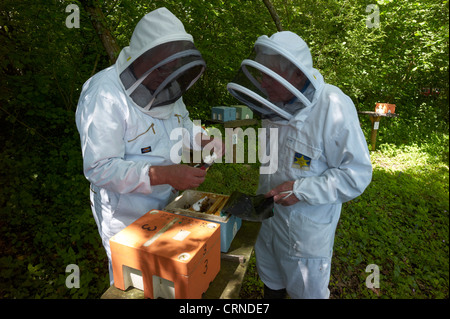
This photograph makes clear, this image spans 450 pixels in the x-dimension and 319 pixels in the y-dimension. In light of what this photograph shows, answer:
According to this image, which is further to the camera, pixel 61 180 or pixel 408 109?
pixel 408 109

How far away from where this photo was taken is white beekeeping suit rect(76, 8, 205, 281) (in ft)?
5.28

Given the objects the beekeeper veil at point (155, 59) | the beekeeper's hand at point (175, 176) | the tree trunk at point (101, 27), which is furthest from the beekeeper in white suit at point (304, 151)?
the tree trunk at point (101, 27)

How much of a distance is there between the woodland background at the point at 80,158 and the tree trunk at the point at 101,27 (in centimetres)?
1

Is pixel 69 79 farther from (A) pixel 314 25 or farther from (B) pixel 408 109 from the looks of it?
(B) pixel 408 109

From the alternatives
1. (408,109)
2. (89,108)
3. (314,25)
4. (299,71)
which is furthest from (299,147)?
(408,109)

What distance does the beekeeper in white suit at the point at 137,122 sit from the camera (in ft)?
5.29

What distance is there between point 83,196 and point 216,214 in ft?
11.9

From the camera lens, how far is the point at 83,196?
4.44 metres

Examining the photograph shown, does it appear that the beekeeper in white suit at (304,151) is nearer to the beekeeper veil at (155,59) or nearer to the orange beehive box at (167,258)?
the beekeeper veil at (155,59)

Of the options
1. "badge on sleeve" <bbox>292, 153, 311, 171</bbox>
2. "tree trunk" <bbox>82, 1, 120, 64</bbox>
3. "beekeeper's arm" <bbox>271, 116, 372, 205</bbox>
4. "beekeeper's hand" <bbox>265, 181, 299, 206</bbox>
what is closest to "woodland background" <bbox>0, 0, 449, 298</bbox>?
"tree trunk" <bbox>82, 1, 120, 64</bbox>

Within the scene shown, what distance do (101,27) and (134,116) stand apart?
2.13 metres

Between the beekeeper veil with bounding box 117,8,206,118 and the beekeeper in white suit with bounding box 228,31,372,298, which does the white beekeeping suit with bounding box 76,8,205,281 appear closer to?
the beekeeper veil with bounding box 117,8,206,118

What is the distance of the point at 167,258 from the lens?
1174 mm

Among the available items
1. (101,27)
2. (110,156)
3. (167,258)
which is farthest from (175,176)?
(101,27)
